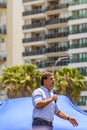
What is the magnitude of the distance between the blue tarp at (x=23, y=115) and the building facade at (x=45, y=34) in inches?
3257

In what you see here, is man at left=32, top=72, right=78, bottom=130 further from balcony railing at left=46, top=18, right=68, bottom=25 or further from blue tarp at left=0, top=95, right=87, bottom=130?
balcony railing at left=46, top=18, right=68, bottom=25

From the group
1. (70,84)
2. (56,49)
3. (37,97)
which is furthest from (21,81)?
(37,97)

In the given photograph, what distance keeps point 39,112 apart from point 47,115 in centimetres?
17

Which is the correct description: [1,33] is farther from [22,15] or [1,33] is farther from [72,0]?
Answer: [72,0]

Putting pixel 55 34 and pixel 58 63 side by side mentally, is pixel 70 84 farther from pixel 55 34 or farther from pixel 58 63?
pixel 55 34

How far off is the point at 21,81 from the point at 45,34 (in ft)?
92.3

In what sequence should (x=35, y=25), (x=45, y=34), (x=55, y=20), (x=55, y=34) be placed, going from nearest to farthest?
1. (x=55, y=34)
2. (x=55, y=20)
3. (x=45, y=34)
4. (x=35, y=25)

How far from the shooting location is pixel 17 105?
18312 millimetres

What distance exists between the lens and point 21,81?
8331cm

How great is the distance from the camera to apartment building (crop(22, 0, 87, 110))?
10412 centimetres

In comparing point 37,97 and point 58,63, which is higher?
point 37,97

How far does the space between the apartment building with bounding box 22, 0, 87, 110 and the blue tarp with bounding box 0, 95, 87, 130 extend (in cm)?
8085

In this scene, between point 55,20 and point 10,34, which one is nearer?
point 55,20

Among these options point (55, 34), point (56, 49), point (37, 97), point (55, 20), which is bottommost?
point (56, 49)
